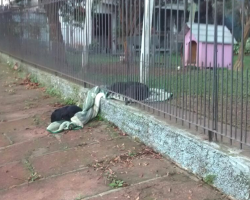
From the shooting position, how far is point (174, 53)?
4.38 meters

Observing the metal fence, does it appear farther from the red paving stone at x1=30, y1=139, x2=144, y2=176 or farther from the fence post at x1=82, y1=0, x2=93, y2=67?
the red paving stone at x1=30, y1=139, x2=144, y2=176

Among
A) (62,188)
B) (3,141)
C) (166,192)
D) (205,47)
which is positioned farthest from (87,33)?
(166,192)

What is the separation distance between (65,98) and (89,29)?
5.75 ft

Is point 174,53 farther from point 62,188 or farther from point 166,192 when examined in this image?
point 62,188

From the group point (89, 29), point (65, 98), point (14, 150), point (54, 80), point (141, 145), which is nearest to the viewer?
point (141, 145)

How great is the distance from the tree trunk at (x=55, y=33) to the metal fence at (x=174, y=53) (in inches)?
2.3

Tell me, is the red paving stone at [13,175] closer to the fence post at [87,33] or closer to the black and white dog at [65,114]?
the black and white dog at [65,114]

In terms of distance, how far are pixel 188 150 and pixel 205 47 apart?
1096mm

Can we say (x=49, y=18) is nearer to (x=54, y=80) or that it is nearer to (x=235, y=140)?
(x=54, y=80)

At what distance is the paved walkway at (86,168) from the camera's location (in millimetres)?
3686

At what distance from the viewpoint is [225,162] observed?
3.39 metres

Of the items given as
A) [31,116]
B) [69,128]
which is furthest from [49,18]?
[69,128]

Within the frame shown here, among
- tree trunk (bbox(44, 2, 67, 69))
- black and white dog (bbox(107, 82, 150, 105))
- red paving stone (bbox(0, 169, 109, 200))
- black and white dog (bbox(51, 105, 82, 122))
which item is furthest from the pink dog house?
tree trunk (bbox(44, 2, 67, 69))

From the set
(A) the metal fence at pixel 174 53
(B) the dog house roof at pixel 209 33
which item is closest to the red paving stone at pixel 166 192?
(A) the metal fence at pixel 174 53
